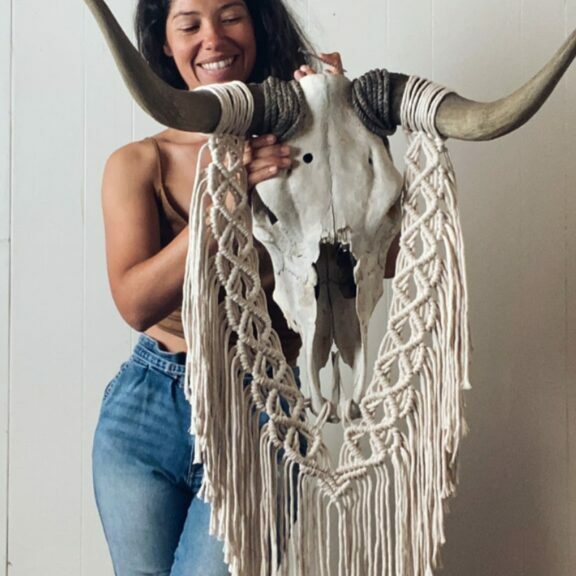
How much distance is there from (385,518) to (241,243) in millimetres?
332

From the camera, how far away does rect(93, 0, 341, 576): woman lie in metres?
1.16

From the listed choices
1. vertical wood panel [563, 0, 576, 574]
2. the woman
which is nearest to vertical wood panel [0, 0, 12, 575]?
the woman

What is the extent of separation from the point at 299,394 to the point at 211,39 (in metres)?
0.48

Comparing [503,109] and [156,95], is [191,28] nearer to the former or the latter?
[156,95]

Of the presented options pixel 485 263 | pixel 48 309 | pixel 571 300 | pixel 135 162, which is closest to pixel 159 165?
pixel 135 162

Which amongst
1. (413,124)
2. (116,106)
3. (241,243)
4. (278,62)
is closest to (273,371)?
(241,243)

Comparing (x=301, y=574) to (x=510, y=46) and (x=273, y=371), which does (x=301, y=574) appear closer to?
(x=273, y=371)

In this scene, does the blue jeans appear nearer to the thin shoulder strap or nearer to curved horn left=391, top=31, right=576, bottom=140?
the thin shoulder strap

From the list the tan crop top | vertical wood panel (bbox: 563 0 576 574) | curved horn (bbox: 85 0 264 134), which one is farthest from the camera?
vertical wood panel (bbox: 563 0 576 574)

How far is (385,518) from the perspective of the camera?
3.30ft

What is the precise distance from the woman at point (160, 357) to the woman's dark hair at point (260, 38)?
0.08 feet

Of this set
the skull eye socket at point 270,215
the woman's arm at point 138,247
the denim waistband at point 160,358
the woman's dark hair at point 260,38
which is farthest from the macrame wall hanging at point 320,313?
the woman's dark hair at point 260,38

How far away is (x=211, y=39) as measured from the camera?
1205 millimetres

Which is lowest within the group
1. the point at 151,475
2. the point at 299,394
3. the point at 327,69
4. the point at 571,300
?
the point at 151,475
